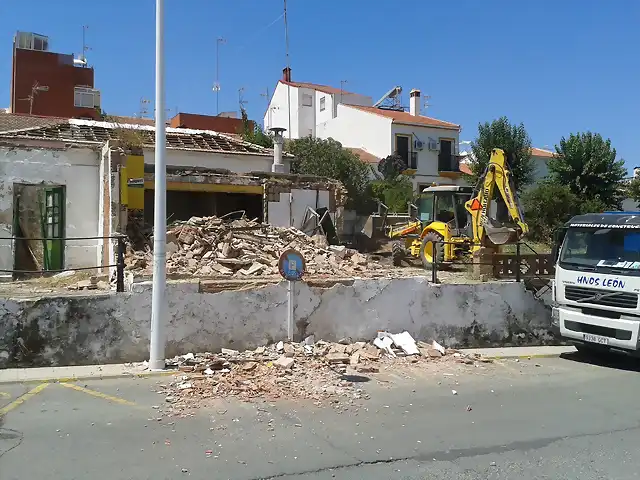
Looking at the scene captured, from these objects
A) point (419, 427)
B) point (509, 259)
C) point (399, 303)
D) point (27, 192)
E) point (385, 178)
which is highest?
point (385, 178)

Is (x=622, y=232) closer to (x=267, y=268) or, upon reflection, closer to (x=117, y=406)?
(x=267, y=268)

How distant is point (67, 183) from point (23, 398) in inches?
367

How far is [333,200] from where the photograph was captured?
1956 centimetres

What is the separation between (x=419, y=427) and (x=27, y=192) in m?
13.5

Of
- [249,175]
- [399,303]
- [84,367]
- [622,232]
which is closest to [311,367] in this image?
[399,303]

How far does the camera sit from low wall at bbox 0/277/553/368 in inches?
355

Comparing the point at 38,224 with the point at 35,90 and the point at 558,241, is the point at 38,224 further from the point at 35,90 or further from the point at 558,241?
the point at 35,90

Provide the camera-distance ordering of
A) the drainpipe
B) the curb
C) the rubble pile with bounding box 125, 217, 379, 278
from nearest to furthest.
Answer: the curb < the rubble pile with bounding box 125, 217, 379, 278 < the drainpipe

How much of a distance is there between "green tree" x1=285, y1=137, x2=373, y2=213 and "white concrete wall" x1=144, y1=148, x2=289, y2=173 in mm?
9262

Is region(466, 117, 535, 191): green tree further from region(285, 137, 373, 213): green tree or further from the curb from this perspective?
the curb

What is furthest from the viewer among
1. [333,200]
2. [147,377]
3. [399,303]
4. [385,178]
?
[385,178]

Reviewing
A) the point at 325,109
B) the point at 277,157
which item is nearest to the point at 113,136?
the point at 277,157

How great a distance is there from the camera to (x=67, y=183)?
1552cm

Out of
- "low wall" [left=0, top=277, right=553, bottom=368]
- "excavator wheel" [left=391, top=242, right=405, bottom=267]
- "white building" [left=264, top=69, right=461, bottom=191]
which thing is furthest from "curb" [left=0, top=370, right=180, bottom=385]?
"white building" [left=264, top=69, right=461, bottom=191]
